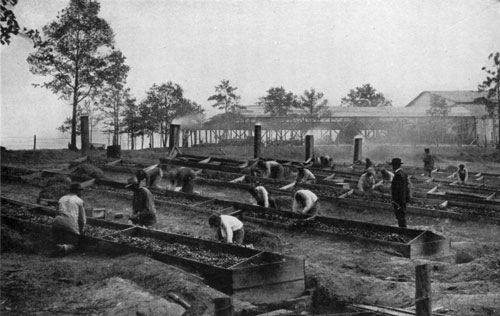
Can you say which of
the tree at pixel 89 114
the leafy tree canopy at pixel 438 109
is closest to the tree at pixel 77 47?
the tree at pixel 89 114

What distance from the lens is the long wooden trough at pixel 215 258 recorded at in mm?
5559

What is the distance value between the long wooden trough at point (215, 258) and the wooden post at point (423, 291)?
1.85m

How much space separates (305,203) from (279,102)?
21.9 m

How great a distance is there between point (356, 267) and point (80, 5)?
17.5m

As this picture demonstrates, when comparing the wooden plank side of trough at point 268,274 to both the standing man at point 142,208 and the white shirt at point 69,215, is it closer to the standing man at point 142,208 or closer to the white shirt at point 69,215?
the white shirt at point 69,215

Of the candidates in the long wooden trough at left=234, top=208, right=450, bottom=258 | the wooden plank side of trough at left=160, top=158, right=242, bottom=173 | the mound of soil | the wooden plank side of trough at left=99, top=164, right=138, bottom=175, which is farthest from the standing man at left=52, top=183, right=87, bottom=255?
the wooden plank side of trough at left=160, top=158, right=242, bottom=173

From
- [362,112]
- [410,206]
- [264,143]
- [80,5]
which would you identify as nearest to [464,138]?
[362,112]

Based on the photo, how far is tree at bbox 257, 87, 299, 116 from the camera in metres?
30.9

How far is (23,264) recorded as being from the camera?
6.55 m

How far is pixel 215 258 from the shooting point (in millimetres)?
6512

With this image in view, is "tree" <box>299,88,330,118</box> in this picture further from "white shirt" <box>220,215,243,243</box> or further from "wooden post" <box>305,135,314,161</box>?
"white shirt" <box>220,215,243,243</box>

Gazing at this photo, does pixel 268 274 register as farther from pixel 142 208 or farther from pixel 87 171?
pixel 87 171

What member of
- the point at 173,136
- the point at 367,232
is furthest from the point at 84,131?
the point at 367,232

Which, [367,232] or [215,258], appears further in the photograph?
[367,232]
